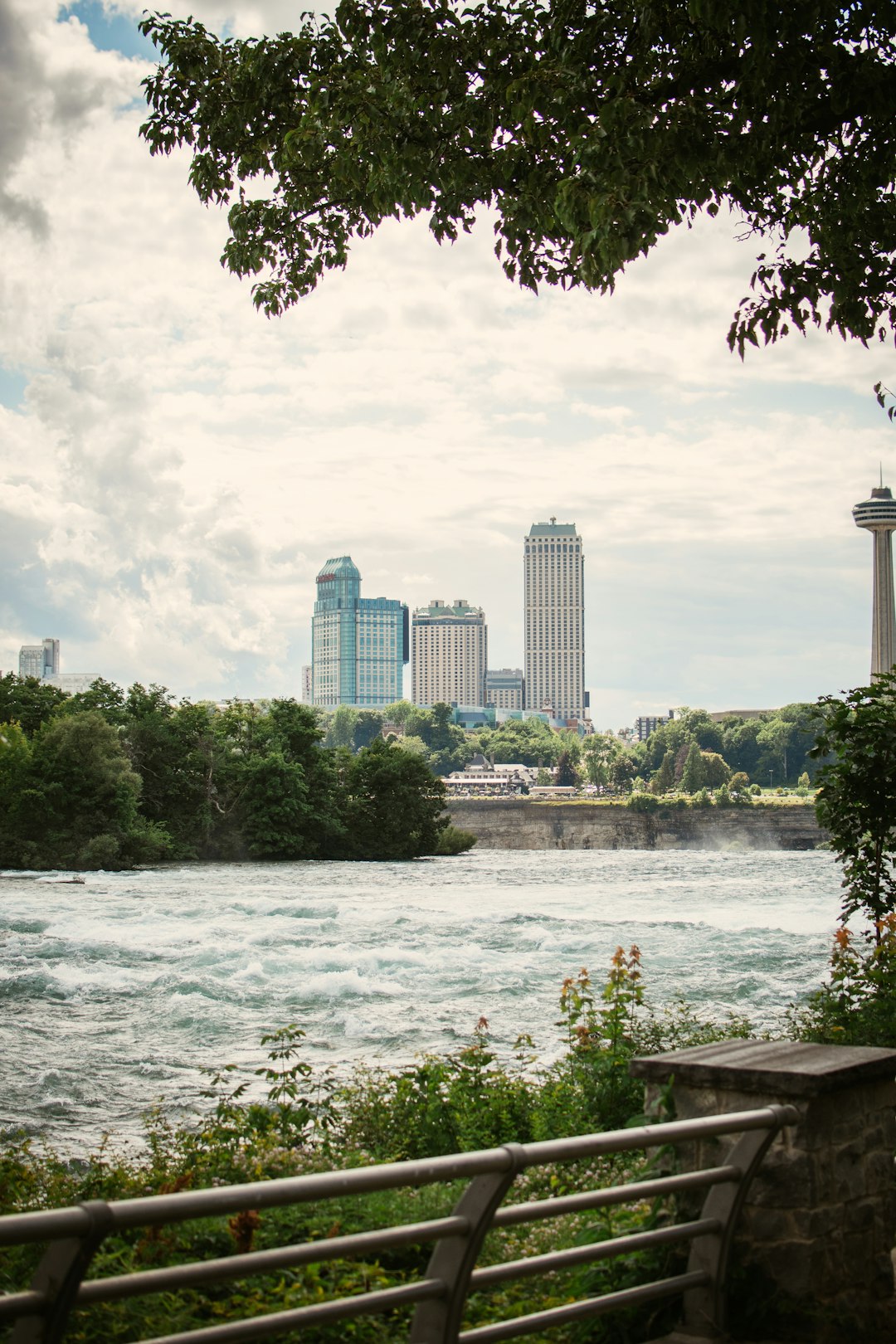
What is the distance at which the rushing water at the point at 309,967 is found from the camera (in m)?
15.4

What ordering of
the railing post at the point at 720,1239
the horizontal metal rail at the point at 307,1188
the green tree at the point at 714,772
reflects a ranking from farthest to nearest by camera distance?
1. the green tree at the point at 714,772
2. the railing post at the point at 720,1239
3. the horizontal metal rail at the point at 307,1188

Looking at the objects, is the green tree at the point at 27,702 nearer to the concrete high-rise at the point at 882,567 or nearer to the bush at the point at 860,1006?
the bush at the point at 860,1006

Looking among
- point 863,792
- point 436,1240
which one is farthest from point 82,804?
point 436,1240

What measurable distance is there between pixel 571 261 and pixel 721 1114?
6405mm

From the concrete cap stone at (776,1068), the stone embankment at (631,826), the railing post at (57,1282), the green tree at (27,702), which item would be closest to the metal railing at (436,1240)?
the railing post at (57,1282)

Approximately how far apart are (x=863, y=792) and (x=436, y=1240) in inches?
337

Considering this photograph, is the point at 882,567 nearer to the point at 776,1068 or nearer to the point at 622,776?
the point at 622,776

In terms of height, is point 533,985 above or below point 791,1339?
below

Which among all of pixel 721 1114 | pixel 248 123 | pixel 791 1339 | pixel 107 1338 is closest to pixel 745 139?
pixel 248 123

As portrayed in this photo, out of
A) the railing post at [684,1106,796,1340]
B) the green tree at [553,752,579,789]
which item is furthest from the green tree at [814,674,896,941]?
the green tree at [553,752,579,789]

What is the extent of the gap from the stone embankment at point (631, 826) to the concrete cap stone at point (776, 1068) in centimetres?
7972

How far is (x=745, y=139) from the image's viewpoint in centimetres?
735

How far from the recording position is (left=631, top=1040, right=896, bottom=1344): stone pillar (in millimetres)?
3932

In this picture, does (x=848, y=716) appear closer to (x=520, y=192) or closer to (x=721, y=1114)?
(x=520, y=192)
